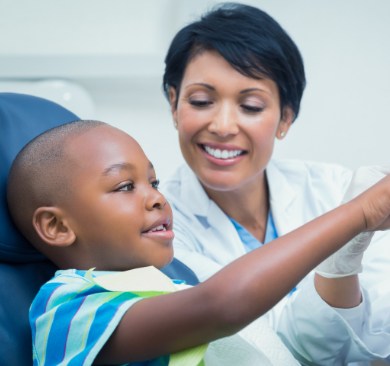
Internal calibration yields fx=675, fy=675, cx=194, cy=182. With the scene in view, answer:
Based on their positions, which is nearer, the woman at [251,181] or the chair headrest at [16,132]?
the chair headrest at [16,132]

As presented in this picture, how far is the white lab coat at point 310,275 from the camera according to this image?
1.33 m

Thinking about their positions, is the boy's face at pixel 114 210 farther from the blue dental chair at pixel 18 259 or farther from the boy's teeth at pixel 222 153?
the boy's teeth at pixel 222 153

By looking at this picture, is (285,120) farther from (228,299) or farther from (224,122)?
(228,299)

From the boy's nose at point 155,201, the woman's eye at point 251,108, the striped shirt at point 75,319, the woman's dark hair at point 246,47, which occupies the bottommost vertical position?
the striped shirt at point 75,319

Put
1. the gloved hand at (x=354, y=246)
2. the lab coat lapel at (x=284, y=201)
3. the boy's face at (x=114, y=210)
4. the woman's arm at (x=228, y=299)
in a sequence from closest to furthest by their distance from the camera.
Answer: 1. the woman's arm at (x=228, y=299)
2. the boy's face at (x=114, y=210)
3. the gloved hand at (x=354, y=246)
4. the lab coat lapel at (x=284, y=201)

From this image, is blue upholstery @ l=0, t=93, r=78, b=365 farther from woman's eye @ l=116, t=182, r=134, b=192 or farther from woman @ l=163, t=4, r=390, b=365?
woman @ l=163, t=4, r=390, b=365

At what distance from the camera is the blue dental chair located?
1.02 metres

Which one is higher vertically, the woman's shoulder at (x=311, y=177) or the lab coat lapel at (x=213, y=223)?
the woman's shoulder at (x=311, y=177)

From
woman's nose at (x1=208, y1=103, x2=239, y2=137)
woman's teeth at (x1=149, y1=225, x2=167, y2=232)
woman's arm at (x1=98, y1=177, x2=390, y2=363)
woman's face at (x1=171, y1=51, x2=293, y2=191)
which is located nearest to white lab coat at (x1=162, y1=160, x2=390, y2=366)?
woman's face at (x1=171, y1=51, x2=293, y2=191)

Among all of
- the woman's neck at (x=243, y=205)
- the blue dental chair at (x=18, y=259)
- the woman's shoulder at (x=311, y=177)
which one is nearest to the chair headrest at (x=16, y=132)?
the blue dental chair at (x=18, y=259)

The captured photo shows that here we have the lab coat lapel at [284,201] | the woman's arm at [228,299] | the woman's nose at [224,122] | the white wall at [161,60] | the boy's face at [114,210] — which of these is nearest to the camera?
the woman's arm at [228,299]

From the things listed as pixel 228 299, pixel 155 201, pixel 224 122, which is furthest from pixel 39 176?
pixel 224 122

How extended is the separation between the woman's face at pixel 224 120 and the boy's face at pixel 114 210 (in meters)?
0.47

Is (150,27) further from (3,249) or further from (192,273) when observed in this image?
(3,249)
